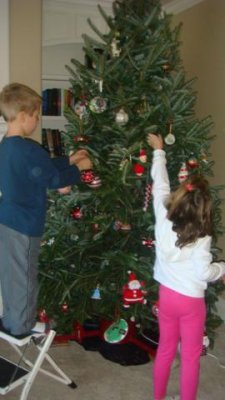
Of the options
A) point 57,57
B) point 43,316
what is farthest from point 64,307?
point 57,57

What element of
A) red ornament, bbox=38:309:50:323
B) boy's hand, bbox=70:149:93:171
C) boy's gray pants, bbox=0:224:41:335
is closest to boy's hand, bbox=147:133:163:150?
boy's hand, bbox=70:149:93:171

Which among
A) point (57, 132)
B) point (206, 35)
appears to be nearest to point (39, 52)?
point (57, 132)

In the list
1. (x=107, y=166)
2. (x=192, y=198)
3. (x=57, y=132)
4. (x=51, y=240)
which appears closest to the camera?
Result: (x=192, y=198)

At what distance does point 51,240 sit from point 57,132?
1.69 metres

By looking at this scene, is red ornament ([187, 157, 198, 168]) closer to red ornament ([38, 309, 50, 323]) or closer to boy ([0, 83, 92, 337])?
boy ([0, 83, 92, 337])

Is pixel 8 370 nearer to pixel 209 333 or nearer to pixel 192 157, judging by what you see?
pixel 209 333

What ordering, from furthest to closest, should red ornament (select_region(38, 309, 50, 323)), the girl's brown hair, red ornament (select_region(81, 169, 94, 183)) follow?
1. red ornament (select_region(38, 309, 50, 323))
2. red ornament (select_region(81, 169, 94, 183))
3. the girl's brown hair

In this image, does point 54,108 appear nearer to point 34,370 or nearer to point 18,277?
point 18,277

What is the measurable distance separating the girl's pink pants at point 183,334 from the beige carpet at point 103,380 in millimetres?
343

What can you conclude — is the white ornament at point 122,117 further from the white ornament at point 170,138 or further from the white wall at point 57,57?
the white wall at point 57,57

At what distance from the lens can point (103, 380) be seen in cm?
243

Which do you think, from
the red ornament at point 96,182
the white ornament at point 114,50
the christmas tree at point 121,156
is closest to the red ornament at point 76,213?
the christmas tree at point 121,156

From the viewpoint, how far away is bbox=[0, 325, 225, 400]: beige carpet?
2.29m

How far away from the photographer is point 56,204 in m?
2.58
